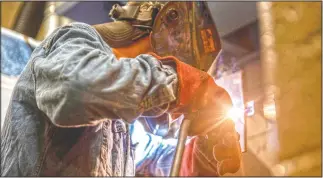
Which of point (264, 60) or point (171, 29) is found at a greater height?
point (171, 29)

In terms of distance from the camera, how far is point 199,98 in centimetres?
69

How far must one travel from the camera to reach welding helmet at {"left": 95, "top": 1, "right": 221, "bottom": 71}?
95cm

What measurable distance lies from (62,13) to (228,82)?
3.17 feet

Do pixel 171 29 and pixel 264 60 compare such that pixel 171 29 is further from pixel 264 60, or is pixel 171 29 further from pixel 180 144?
pixel 264 60

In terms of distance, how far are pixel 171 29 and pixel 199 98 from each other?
0.37 metres

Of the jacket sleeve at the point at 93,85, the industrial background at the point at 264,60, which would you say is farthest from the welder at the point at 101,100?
the industrial background at the point at 264,60

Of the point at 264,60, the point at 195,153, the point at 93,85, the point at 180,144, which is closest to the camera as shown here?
the point at 264,60

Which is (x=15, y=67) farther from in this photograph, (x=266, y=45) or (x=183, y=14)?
(x=266, y=45)

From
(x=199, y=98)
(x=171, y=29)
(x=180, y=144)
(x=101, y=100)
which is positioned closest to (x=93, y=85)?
(x=101, y=100)

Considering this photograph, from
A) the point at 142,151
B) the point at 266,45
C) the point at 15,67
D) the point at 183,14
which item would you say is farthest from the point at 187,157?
the point at 15,67

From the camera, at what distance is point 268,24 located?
0.33 m

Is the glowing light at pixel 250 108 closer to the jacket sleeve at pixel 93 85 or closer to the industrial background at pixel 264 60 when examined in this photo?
the industrial background at pixel 264 60

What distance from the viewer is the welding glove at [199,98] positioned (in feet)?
2.13

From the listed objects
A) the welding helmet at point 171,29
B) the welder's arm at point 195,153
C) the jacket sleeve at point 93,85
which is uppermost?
the welding helmet at point 171,29
